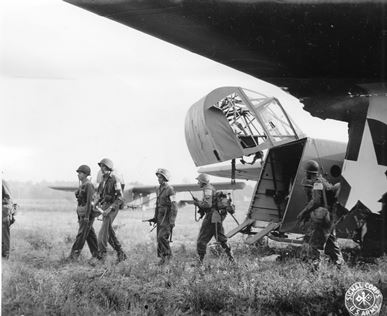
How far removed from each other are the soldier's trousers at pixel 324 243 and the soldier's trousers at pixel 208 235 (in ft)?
4.82

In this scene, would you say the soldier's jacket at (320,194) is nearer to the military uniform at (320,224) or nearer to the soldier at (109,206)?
the military uniform at (320,224)

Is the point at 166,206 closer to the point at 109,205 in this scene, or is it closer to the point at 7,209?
the point at 109,205

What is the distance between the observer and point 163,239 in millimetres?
6504

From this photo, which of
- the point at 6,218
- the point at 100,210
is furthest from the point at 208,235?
the point at 6,218

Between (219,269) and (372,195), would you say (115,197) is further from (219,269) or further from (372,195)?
(372,195)

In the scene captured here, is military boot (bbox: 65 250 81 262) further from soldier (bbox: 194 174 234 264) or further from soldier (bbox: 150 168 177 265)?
soldier (bbox: 194 174 234 264)

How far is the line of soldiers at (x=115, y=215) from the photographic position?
6324 mm

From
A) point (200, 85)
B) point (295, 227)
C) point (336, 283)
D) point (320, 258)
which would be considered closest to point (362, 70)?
point (200, 85)

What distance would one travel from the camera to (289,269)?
5273 mm

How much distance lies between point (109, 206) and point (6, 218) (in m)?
1.49

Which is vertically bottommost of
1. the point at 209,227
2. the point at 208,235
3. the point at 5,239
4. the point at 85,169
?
the point at 208,235

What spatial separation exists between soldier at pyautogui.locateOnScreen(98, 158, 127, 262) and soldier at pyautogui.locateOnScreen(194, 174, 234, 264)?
115 centimetres

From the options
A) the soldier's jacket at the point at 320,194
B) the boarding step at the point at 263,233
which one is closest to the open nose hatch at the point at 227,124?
the soldier's jacket at the point at 320,194

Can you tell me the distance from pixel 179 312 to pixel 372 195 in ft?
6.71
